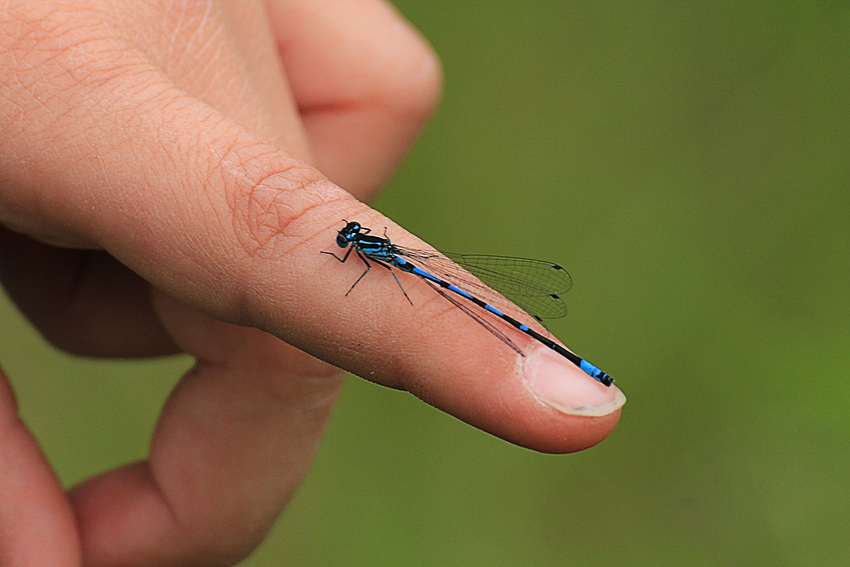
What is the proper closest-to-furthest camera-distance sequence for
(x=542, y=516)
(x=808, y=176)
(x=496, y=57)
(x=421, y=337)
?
(x=421, y=337) < (x=542, y=516) < (x=808, y=176) < (x=496, y=57)

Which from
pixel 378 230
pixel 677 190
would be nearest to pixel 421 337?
pixel 378 230

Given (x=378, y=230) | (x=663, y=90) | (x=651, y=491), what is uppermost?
(x=663, y=90)

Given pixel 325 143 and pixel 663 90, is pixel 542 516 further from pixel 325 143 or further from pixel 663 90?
pixel 663 90

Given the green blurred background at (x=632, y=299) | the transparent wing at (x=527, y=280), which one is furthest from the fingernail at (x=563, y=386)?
the green blurred background at (x=632, y=299)

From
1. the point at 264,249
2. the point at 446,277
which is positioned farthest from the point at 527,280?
the point at 264,249

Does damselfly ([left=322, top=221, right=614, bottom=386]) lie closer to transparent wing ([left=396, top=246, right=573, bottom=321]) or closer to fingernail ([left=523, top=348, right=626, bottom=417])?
fingernail ([left=523, top=348, right=626, bottom=417])

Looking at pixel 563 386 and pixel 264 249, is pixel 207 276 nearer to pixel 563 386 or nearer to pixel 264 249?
pixel 264 249

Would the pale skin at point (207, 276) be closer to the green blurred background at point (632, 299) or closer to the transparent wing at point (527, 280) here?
the transparent wing at point (527, 280)
